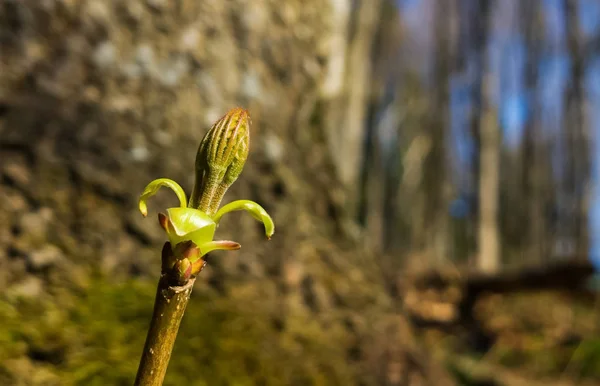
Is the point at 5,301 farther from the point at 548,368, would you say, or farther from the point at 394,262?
the point at 394,262

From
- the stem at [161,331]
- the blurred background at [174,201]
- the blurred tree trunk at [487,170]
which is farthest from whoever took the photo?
the blurred tree trunk at [487,170]

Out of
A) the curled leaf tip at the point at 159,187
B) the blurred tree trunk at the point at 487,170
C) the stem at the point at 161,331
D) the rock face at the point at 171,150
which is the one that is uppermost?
the blurred tree trunk at the point at 487,170

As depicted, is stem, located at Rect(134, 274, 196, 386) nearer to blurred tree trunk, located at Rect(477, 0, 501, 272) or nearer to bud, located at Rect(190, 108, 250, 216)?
bud, located at Rect(190, 108, 250, 216)

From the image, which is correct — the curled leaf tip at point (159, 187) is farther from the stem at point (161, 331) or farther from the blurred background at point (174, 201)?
the blurred background at point (174, 201)

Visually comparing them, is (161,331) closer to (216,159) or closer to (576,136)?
(216,159)

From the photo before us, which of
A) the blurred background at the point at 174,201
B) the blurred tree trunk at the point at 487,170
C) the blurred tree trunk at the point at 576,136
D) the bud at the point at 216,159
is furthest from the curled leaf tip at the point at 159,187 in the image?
the blurred tree trunk at the point at 576,136

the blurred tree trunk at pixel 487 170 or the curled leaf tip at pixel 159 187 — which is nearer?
the curled leaf tip at pixel 159 187

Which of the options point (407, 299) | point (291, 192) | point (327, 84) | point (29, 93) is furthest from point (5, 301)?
point (407, 299)
